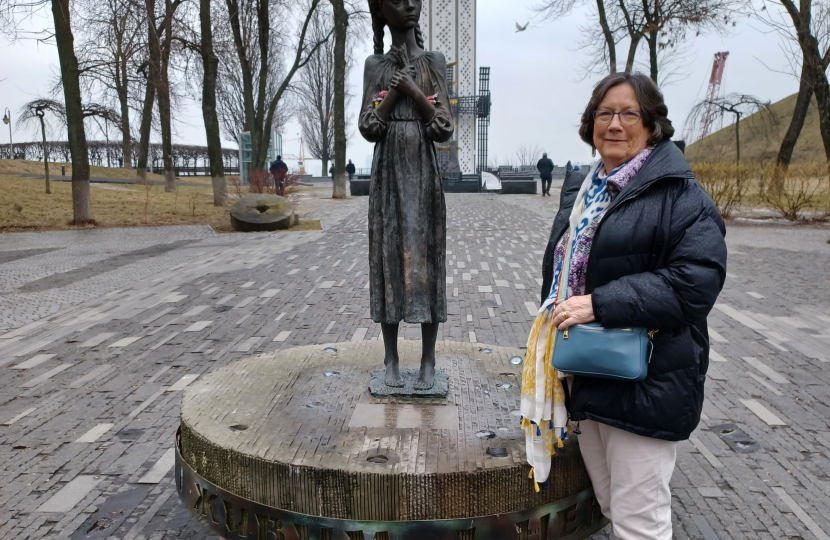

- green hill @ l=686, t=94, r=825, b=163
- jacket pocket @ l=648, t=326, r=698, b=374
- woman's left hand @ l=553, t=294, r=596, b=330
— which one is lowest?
jacket pocket @ l=648, t=326, r=698, b=374

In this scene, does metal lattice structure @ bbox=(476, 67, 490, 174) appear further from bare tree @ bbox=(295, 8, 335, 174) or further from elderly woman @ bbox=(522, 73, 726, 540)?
elderly woman @ bbox=(522, 73, 726, 540)

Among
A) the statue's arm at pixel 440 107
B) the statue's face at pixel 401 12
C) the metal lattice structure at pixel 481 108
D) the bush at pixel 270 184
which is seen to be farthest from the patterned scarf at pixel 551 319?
the metal lattice structure at pixel 481 108

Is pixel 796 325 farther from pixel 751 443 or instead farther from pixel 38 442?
pixel 38 442

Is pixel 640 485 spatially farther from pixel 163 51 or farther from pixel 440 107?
pixel 163 51

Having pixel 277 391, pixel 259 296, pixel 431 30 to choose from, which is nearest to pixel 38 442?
pixel 277 391

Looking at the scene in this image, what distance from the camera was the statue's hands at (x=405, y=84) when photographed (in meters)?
3.37

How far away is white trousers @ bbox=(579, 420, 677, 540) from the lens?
232 cm

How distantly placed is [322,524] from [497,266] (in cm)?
808

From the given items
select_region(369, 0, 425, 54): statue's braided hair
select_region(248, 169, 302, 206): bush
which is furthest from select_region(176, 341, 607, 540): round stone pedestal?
select_region(248, 169, 302, 206): bush

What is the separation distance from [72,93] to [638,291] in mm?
16765

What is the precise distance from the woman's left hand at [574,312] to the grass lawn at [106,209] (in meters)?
14.4

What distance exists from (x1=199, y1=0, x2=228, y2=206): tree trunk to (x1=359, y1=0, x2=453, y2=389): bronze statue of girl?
17119 mm

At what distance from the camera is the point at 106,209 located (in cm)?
2031

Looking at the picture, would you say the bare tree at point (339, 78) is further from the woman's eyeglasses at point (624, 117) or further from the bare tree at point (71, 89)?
the woman's eyeglasses at point (624, 117)
